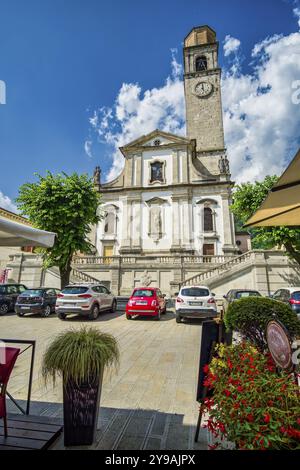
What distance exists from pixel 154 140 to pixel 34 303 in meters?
25.4

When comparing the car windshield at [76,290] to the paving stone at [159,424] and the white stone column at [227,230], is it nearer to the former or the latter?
the paving stone at [159,424]

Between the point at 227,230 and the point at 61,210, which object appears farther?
the point at 227,230

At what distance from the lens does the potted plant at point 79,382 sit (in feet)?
8.04

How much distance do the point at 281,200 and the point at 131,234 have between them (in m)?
24.8

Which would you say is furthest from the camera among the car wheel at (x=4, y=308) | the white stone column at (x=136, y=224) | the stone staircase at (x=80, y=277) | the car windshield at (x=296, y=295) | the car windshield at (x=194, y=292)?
the white stone column at (x=136, y=224)

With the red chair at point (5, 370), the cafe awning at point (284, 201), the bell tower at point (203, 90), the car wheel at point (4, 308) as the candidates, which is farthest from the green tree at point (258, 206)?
the bell tower at point (203, 90)

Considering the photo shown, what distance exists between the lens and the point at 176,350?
253 inches

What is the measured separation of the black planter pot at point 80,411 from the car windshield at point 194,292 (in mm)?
8172

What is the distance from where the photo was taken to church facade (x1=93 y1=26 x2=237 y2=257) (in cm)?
2647

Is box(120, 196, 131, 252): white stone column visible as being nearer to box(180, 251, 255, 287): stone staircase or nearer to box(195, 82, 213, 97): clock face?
box(180, 251, 255, 287): stone staircase

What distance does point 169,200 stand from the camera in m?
28.2

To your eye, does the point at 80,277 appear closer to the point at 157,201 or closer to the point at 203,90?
the point at 157,201

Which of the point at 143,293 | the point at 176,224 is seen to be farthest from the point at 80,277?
the point at 176,224
